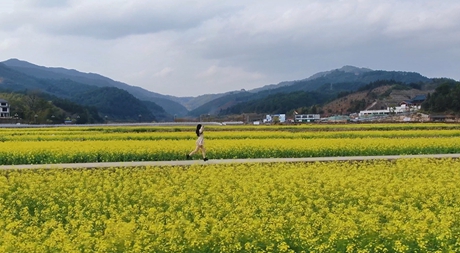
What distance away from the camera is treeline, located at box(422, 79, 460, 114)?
78.8 meters

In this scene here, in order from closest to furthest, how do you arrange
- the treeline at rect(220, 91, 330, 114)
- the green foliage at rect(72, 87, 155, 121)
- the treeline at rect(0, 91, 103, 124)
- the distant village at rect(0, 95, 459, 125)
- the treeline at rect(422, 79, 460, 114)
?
the distant village at rect(0, 95, 459, 125)
the treeline at rect(422, 79, 460, 114)
the treeline at rect(0, 91, 103, 124)
the treeline at rect(220, 91, 330, 114)
the green foliage at rect(72, 87, 155, 121)

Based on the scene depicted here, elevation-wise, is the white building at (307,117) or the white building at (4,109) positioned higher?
the white building at (4,109)

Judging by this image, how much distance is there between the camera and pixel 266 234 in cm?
739

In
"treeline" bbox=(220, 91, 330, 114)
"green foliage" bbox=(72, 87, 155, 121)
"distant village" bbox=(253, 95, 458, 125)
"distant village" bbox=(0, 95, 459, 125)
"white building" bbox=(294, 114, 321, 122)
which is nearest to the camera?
"distant village" bbox=(253, 95, 458, 125)

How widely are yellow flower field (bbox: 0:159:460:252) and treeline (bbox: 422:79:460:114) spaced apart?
7105cm

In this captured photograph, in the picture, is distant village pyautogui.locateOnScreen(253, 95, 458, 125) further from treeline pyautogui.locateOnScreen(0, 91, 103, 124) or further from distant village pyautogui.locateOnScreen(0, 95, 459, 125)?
treeline pyautogui.locateOnScreen(0, 91, 103, 124)

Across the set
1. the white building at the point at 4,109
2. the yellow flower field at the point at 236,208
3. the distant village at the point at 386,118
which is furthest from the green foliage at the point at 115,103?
the yellow flower field at the point at 236,208

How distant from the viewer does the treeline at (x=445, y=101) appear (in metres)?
78.8

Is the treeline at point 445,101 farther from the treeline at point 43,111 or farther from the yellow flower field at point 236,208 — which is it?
the treeline at point 43,111

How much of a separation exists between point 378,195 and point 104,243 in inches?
250

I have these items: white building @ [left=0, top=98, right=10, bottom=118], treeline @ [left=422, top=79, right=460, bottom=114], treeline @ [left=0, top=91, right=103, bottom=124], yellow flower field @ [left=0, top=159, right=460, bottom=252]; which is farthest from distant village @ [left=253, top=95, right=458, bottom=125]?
white building @ [left=0, top=98, right=10, bottom=118]

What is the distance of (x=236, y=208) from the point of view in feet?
29.8

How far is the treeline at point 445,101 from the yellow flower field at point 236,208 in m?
71.1

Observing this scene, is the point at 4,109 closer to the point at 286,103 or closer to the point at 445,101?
the point at 286,103
